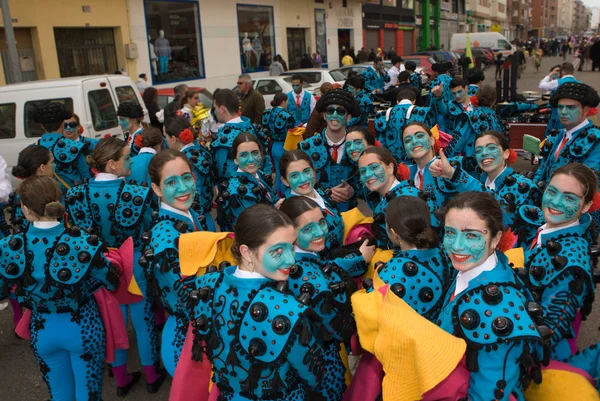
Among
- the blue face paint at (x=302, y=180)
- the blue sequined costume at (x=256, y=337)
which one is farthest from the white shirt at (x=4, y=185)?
the blue sequined costume at (x=256, y=337)

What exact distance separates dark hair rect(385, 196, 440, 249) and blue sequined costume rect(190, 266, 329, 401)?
2.35ft

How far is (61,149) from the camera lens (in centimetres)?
535

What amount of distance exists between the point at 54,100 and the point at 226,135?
4.47m

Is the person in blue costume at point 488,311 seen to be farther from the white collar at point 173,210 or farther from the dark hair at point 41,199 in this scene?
the dark hair at point 41,199

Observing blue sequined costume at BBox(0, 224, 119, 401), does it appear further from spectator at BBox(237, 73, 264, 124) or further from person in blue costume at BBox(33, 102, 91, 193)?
spectator at BBox(237, 73, 264, 124)

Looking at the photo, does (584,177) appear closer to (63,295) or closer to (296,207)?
(296,207)

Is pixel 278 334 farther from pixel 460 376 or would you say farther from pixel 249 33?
pixel 249 33

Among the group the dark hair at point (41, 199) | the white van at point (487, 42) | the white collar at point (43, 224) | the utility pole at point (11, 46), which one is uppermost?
the white van at point (487, 42)

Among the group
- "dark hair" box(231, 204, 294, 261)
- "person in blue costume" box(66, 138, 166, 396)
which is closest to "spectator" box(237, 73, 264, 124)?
"person in blue costume" box(66, 138, 166, 396)

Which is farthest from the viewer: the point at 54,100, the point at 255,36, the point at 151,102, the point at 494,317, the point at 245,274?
the point at 255,36

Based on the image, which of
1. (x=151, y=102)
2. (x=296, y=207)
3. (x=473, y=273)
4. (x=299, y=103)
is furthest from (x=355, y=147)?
(x=151, y=102)

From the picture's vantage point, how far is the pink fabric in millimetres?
2725

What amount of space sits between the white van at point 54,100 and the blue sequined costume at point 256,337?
6.83 meters

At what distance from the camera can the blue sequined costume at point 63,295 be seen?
10.4ft
